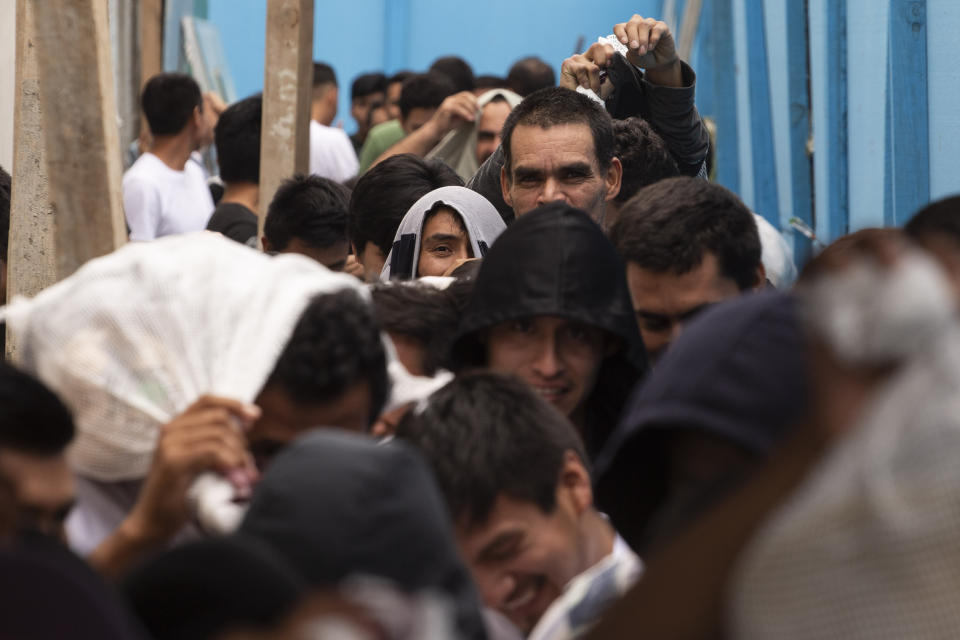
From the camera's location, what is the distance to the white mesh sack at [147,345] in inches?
73.0

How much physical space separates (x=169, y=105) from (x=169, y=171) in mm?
323

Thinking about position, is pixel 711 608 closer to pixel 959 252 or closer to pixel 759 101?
pixel 959 252

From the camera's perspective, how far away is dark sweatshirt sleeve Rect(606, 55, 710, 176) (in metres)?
4.43

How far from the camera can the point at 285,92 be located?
4.31 m

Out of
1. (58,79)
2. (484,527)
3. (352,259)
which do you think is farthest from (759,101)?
(484,527)

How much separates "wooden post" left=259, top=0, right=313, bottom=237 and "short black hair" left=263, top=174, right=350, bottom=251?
0.10 meters

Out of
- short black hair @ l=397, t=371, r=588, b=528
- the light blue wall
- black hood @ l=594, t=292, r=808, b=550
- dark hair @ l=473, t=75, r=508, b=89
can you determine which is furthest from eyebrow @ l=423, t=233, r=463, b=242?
the light blue wall

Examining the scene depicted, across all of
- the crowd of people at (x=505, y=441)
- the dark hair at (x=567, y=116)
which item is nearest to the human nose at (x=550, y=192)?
the crowd of people at (x=505, y=441)

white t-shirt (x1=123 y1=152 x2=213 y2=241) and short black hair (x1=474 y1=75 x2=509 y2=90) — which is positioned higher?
short black hair (x1=474 y1=75 x2=509 y2=90)

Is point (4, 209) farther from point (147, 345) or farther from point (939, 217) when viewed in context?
point (939, 217)

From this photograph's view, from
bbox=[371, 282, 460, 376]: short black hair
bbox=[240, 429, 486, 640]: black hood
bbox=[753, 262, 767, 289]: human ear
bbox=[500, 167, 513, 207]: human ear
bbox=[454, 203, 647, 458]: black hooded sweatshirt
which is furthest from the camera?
bbox=[500, 167, 513, 207]: human ear

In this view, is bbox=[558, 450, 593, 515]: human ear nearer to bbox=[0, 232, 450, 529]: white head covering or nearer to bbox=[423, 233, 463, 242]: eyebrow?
bbox=[0, 232, 450, 529]: white head covering

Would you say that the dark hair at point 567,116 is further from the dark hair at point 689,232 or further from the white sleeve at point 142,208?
the white sleeve at point 142,208

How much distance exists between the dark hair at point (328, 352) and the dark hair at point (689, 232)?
52.3 inches
